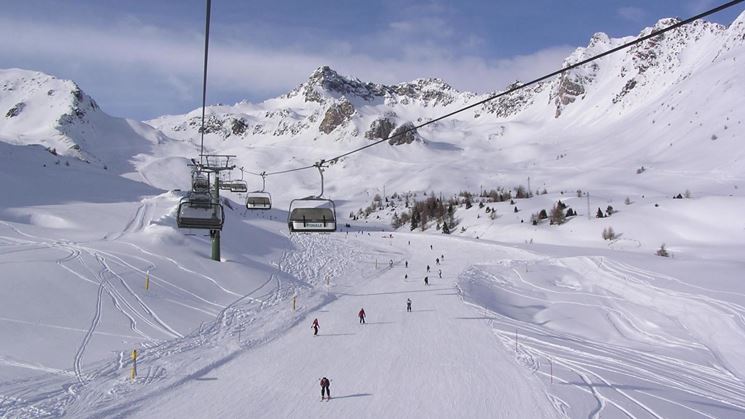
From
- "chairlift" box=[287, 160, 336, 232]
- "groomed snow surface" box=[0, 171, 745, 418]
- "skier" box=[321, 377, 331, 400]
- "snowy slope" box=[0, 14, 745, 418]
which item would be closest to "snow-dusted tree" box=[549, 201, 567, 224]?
"snowy slope" box=[0, 14, 745, 418]

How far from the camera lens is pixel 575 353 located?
21.1 metres

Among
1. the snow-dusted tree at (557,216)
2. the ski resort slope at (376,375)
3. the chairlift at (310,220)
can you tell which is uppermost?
the snow-dusted tree at (557,216)

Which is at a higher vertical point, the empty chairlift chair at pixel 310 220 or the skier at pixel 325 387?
the empty chairlift chair at pixel 310 220

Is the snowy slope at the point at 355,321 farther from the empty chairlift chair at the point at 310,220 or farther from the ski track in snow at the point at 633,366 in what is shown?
the empty chairlift chair at the point at 310,220

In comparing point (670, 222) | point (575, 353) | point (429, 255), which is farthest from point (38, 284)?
point (670, 222)

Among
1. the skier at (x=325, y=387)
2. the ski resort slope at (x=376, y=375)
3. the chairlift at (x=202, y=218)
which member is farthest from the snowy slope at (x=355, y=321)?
the chairlift at (x=202, y=218)

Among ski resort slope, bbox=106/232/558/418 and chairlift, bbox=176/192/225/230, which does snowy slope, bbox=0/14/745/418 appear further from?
chairlift, bbox=176/192/225/230

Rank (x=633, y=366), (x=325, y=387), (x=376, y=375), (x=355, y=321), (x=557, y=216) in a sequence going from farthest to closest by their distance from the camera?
(x=557, y=216)
(x=355, y=321)
(x=633, y=366)
(x=376, y=375)
(x=325, y=387)

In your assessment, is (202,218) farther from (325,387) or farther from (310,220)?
(325,387)

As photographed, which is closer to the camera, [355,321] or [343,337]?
[343,337]

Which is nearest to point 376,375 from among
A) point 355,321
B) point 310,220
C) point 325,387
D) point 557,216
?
point 325,387

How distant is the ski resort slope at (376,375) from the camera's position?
49.2 feet

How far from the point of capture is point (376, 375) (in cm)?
1803

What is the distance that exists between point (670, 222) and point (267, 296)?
166 ft
